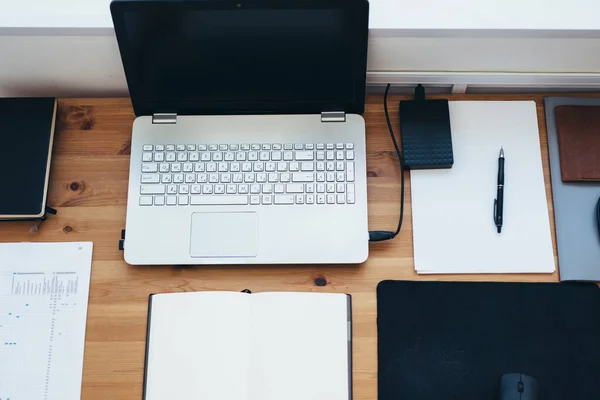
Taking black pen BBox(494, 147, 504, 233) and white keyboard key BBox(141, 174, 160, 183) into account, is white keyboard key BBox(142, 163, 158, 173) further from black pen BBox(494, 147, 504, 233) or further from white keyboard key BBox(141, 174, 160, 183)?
black pen BBox(494, 147, 504, 233)

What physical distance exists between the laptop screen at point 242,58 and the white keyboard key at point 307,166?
9 centimetres

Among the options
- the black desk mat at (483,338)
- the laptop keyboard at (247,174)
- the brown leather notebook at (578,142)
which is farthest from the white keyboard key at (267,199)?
the brown leather notebook at (578,142)

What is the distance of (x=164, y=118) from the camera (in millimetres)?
975

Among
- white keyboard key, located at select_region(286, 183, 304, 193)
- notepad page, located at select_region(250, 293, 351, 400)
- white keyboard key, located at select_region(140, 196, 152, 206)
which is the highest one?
white keyboard key, located at select_region(286, 183, 304, 193)

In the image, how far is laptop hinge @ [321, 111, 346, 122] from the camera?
963 millimetres

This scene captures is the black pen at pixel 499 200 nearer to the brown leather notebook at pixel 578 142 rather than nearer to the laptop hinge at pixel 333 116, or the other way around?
the brown leather notebook at pixel 578 142

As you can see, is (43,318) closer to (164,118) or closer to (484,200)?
(164,118)

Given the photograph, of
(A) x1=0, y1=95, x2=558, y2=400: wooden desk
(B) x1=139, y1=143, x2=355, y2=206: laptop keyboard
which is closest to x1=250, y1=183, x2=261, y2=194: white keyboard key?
(B) x1=139, y1=143, x2=355, y2=206: laptop keyboard

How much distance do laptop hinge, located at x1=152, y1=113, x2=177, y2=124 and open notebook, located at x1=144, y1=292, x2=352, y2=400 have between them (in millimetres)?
285

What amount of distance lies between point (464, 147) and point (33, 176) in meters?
0.69

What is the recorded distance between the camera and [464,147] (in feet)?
3.18

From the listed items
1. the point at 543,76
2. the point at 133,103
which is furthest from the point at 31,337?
the point at 543,76

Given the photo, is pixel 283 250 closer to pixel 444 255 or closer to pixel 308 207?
pixel 308 207

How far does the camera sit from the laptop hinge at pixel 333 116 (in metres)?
0.96
